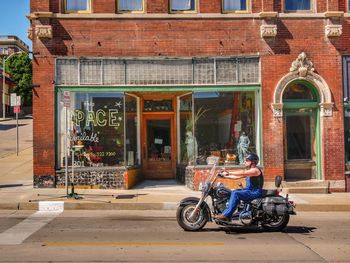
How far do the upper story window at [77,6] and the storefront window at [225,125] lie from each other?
4.53 meters

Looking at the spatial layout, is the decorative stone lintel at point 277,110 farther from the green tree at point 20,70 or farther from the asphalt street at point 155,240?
the green tree at point 20,70

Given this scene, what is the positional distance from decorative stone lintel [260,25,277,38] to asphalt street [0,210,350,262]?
6683mm

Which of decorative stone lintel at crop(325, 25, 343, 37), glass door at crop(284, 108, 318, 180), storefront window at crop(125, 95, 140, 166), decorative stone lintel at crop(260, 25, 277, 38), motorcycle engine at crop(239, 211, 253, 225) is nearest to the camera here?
motorcycle engine at crop(239, 211, 253, 225)

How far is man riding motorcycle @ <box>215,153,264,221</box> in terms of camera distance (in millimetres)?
9742

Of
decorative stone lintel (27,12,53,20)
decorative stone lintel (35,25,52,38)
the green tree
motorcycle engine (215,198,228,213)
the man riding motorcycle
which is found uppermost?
the green tree

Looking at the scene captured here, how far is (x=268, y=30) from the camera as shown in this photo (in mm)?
16375

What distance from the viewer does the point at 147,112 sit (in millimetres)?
18297

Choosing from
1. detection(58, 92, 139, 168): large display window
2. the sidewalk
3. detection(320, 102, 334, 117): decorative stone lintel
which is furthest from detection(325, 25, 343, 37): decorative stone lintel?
detection(58, 92, 139, 168): large display window

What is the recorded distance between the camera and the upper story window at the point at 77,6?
53.9 ft

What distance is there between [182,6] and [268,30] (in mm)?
2912

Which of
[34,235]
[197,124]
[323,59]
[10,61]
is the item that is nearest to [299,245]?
[34,235]

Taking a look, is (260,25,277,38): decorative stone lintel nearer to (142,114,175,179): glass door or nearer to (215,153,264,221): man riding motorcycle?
(142,114,175,179): glass door

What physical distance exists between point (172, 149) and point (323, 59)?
6.07m

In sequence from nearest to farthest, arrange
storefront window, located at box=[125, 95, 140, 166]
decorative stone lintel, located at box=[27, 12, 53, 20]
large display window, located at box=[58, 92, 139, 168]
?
1. decorative stone lintel, located at box=[27, 12, 53, 20]
2. large display window, located at box=[58, 92, 139, 168]
3. storefront window, located at box=[125, 95, 140, 166]
